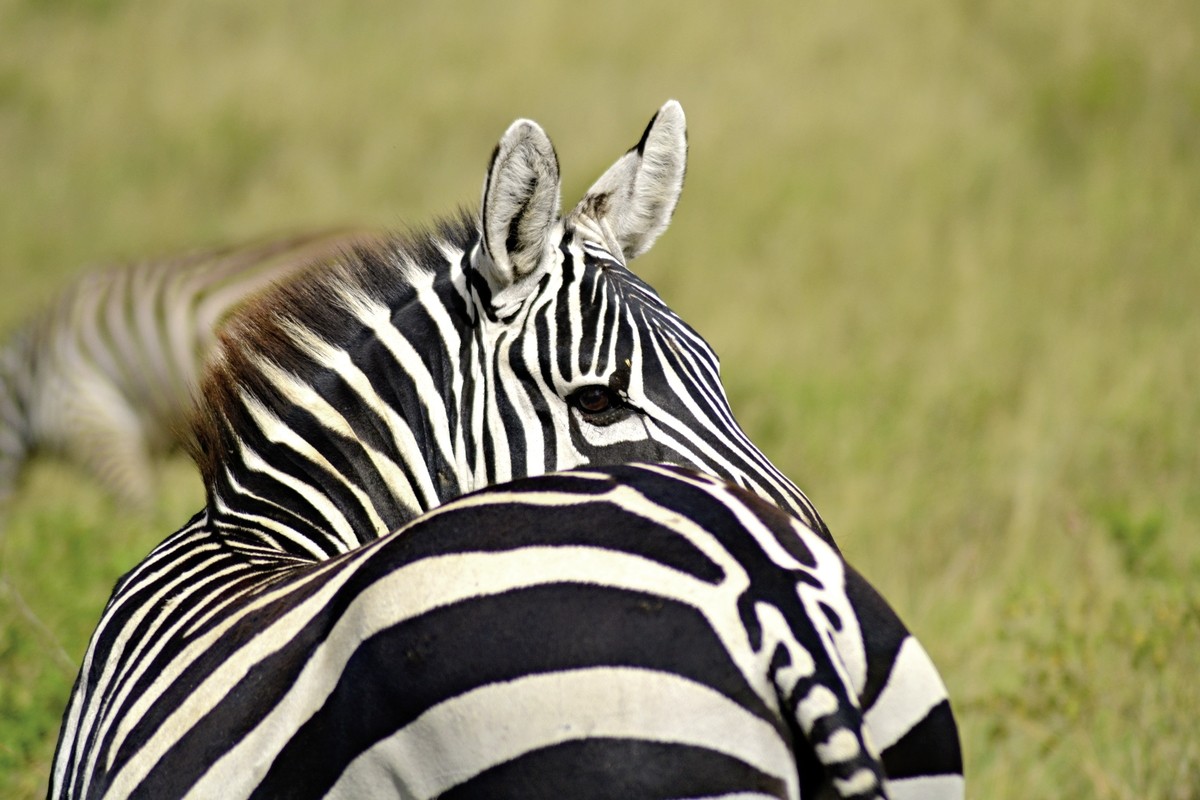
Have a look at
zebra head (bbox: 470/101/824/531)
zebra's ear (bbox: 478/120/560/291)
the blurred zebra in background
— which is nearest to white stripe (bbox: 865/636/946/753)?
zebra head (bbox: 470/101/824/531)

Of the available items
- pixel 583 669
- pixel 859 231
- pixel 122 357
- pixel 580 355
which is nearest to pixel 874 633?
pixel 583 669

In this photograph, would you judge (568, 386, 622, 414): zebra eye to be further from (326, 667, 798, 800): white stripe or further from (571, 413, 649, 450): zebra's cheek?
(326, 667, 798, 800): white stripe

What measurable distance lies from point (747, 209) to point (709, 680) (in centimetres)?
933

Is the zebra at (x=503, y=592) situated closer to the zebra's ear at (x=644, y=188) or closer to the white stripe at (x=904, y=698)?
the white stripe at (x=904, y=698)

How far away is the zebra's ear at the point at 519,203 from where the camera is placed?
8.11ft

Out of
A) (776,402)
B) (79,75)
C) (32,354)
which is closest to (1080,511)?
(776,402)

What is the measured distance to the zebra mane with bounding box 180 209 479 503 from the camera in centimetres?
261

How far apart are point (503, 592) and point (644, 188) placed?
1830mm

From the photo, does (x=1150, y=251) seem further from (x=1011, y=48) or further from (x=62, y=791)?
(x=62, y=791)

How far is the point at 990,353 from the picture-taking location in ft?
26.3

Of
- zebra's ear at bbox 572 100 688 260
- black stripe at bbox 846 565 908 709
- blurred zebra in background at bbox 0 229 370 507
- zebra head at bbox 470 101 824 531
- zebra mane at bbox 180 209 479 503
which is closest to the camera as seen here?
black stripe at bbox 846 565 908 709

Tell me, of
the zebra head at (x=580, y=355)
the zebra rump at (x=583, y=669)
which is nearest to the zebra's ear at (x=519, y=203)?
the zebra head at (x=580, y=355)

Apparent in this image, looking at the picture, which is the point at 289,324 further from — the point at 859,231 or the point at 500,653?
the point at 859,231

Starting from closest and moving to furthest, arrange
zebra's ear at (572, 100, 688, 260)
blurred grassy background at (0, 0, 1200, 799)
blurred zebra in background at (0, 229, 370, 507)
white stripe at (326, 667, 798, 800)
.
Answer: white stripe at (326, 667, 798, 800) < zebra's ear at (572, 100, 688, 260) < blurred grassy background at (0, 0, 1200, 799) < blurred zebra in background at (0, 229, 370, 507)
